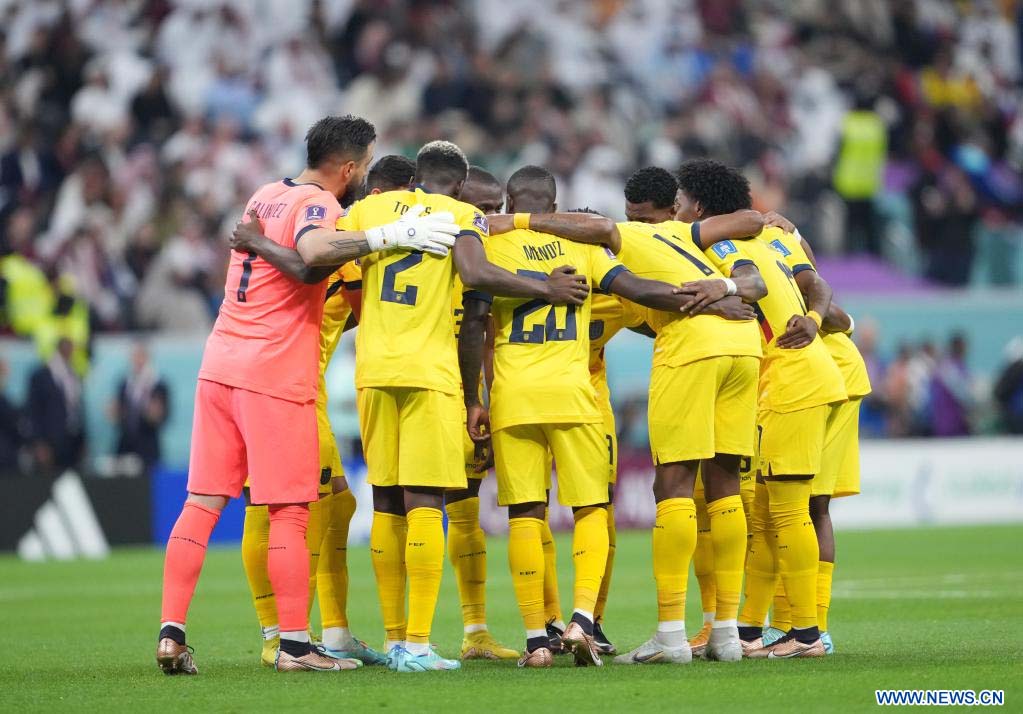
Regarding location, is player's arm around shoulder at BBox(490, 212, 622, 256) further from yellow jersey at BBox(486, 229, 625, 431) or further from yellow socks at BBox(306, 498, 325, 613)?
yellow socks at BBox(306, 498, 325, 613)

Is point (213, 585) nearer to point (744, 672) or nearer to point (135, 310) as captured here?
point (135, 310)

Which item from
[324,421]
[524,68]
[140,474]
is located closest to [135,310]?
[140,474]

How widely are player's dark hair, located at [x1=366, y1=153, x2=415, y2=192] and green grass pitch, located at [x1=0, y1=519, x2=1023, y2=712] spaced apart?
8.90 feet

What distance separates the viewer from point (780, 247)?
8898mm

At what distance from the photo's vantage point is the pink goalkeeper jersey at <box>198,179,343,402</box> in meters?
7.77

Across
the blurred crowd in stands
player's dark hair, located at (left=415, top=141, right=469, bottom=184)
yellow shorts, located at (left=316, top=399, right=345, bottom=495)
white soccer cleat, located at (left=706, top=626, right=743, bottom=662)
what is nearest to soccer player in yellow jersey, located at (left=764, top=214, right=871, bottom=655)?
white soccer cleat, located at (left=706, top=626, right=743, bottom=662)

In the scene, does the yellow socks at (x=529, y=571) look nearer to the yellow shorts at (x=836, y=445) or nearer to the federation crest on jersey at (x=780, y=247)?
the yellow shorts at (x=836, y=445)

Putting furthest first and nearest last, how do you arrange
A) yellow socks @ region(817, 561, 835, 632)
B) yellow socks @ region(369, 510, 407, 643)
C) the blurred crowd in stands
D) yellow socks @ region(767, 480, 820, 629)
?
the blurred crowd in stands → yellow socks @ region(817, 561, 835, 632) → yellow socks @ region(767, 480, 820, 629) → yellow socks @ region(369, 510, 407, 643)

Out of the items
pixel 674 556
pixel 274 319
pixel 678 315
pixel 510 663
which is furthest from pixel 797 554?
pixel 274 319

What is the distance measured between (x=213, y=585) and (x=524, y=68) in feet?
37.4

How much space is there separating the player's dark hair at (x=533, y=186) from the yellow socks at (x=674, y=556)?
5.83ft

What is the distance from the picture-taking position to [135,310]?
1912cm

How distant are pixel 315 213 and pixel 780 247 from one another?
9.15ft

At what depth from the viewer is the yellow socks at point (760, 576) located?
859cm
